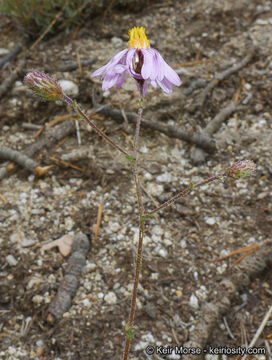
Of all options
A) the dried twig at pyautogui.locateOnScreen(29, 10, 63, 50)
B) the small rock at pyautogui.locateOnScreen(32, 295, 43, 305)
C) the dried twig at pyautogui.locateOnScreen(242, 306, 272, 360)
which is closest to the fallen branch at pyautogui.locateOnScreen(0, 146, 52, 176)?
the small rock at pyautogui.locateOnScreen(32, 295, 43, 305)

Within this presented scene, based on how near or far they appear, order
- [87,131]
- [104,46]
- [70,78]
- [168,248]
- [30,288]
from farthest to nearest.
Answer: [104,46] → [70,78] → [87,131] → [168,248] → [30,288]

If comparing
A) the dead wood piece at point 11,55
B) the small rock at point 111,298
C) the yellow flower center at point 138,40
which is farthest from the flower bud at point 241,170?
the dead wood piece at point 11,55

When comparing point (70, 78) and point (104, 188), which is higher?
point (70, 78)

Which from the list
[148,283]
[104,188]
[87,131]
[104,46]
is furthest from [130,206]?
[104,46]

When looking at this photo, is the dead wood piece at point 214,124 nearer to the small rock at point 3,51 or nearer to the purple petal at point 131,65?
the purple petal at point 131,65

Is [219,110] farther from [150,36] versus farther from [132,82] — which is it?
[150,36]

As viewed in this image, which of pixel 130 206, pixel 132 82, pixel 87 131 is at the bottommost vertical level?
pixel 130 206
